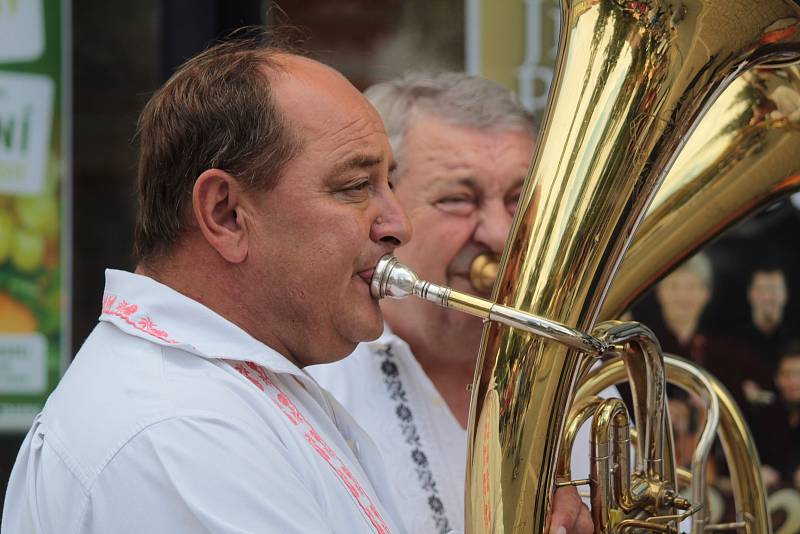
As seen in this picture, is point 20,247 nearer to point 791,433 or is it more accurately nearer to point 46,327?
point 46,327

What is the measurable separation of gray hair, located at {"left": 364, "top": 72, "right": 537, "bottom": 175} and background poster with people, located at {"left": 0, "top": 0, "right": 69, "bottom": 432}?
4.17 feet

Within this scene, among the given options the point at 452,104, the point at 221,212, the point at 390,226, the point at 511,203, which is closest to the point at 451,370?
the point at 511,203

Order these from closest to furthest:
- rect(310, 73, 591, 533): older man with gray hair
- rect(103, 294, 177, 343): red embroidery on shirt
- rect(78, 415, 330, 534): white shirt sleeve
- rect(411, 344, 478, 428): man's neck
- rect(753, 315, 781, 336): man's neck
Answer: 1. rect(78, 415, 330, 534): white shirt sleeve
2. rect(103, 294, 177, 343): red embroidery on shirt
3. rect(310, 73, 591, 533): older man with gray hair
4. rect(411, 344, 478, 428): man's neck
5. rect(753, 315, 781, 336): man's neck

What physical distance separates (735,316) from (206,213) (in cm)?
184

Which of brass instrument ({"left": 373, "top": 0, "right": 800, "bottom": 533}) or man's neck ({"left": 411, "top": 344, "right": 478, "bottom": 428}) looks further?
man's neck ({"left": 411, "top": 344, "right": 478, "bottom": 428})

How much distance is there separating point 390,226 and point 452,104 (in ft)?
2.45

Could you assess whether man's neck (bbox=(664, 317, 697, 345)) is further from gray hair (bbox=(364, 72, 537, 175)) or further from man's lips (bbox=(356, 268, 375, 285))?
man's lips (bbox=(356, 268, 375, 285))

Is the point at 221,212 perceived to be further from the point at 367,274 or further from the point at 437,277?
the point at 437,277

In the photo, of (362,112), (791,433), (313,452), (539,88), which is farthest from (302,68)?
(791,433)

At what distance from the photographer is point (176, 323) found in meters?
1.33

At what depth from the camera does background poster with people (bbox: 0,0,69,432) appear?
3086 millimetres

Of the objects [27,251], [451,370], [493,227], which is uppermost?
[27,251]

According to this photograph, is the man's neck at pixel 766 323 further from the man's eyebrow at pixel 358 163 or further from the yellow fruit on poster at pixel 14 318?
the yellow fruit on poster at pixel 14 318

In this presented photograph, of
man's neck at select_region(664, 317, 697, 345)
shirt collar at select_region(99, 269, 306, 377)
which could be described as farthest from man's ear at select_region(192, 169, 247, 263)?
man's neck at select_region(664, 317, 697, 345)
